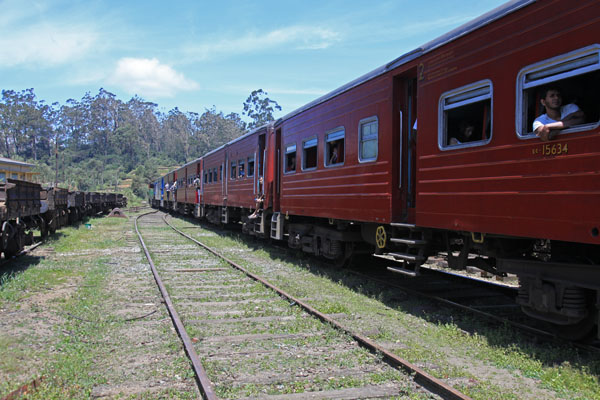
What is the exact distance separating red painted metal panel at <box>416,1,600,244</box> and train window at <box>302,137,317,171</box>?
12.9 ft

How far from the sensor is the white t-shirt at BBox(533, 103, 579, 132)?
15.1 ft

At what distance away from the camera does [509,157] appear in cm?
527

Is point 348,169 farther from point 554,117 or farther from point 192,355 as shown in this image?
point 192,355

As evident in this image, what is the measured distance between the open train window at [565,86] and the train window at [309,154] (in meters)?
5.76

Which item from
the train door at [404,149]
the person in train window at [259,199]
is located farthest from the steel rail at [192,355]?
the person in train window at [259,199]

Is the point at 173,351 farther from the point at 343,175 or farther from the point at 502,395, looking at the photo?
the point at 343,175

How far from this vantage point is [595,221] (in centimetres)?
430

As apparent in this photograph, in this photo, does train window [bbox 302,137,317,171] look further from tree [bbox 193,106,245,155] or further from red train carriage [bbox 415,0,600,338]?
tree [bbox 193,106,245,155]

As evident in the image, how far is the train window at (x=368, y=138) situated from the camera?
802 centimetres

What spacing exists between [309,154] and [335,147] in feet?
4.44

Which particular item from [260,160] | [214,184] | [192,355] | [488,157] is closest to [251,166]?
[260,160]

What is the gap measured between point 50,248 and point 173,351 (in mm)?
10593

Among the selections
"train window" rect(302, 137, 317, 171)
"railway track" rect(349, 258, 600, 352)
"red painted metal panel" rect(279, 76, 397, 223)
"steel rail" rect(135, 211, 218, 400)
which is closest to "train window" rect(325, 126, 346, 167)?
"red painted metal panel" rect(279, 76, 397, 223)

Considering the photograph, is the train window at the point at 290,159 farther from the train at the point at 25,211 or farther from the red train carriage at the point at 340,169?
the train at the point at 25,211
